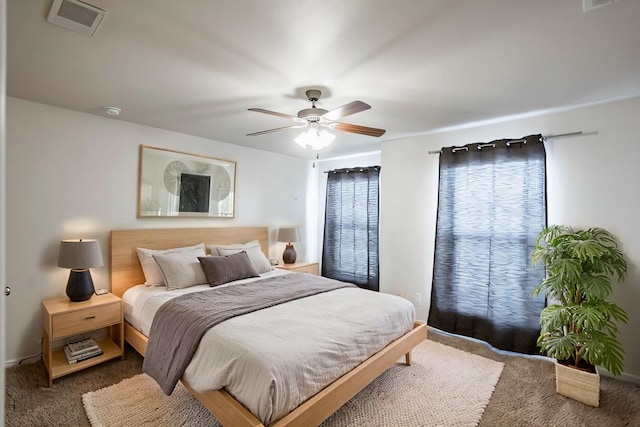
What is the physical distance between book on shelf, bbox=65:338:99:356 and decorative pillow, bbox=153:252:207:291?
759 mm

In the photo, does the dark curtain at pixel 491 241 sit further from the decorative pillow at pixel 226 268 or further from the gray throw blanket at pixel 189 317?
the decorative pillow at pixel 226 268

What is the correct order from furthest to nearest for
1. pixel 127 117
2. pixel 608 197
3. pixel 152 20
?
pixel 127 117 < pixel 608 197 < pixel 152 20

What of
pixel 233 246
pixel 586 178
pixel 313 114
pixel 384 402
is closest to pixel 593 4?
pixel 313 114

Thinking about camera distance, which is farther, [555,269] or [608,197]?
[608,197]

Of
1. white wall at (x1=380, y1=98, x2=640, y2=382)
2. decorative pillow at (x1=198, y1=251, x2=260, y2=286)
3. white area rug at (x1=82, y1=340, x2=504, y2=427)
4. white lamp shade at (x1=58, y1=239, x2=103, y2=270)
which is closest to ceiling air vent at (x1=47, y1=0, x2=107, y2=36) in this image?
white lamp shade at (x1=58, y1=239, x2=103, y2=270)

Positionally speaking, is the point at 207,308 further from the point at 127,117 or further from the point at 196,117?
the point at 127,117

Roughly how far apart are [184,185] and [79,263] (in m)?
1.37

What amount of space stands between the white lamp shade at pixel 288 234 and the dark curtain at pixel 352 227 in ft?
2.10

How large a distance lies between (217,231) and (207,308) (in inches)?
68.5

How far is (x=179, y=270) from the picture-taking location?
299cm

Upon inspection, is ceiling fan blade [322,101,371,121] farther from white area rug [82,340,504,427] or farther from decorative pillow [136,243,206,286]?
decorative pillow [136,243,206,286]

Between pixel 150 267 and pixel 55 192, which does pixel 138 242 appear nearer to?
pixel 150 267

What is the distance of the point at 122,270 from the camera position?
308 centimetres

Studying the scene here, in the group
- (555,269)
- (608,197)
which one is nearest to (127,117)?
(555,269)
